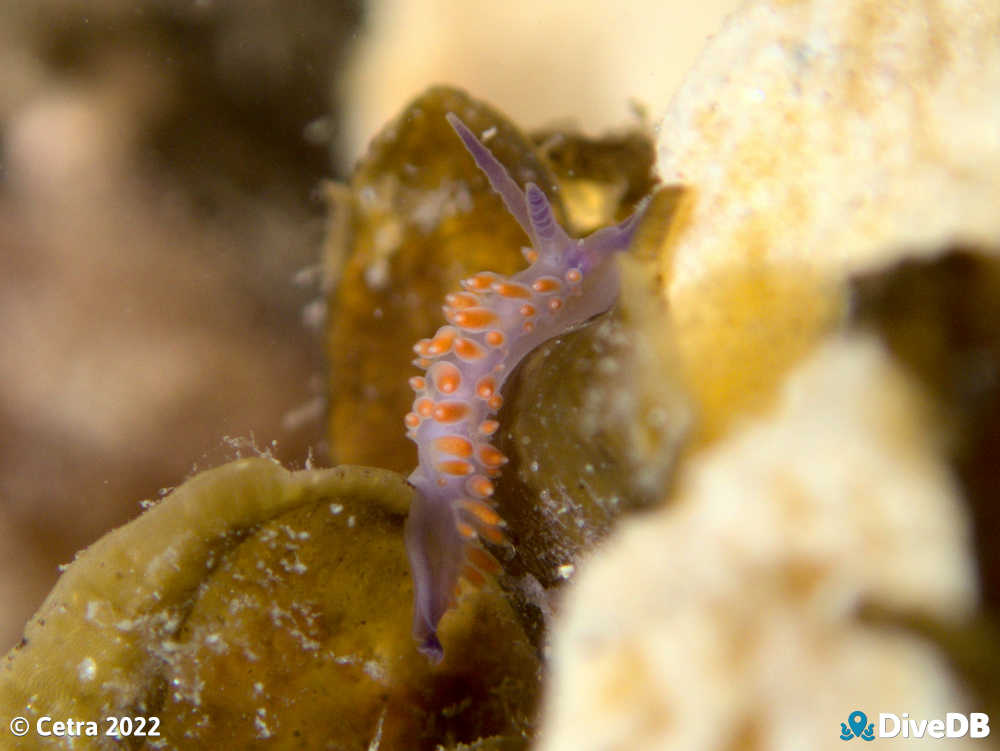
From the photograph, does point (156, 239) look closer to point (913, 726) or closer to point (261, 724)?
point (261, 724)

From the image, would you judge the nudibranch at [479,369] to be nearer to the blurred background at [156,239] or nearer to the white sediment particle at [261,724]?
the white sediment particle at [261,724]

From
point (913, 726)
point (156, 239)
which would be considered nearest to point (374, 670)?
point (913, 726)

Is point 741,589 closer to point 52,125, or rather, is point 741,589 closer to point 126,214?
point 126,214

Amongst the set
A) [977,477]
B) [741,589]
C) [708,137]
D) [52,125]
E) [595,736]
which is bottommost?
[595,736]

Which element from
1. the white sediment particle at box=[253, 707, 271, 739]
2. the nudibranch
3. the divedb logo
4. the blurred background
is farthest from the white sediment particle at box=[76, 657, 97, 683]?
the divedb logo

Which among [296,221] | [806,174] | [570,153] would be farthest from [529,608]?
[570,153]

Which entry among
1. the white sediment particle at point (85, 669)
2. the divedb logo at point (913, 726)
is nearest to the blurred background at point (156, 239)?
the white sediment particle at point (85, 669)
